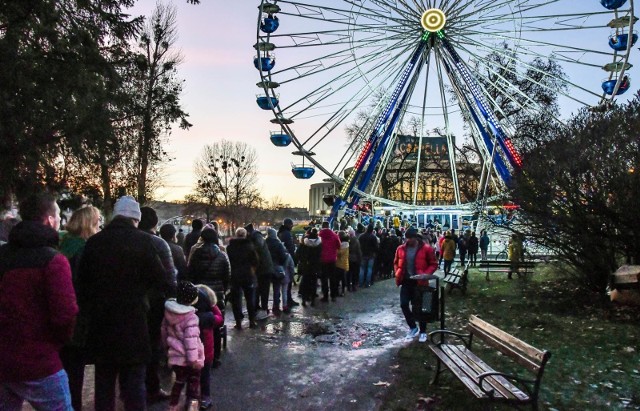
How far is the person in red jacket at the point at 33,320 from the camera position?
307cm

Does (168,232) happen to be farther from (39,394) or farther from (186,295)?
(39,394)

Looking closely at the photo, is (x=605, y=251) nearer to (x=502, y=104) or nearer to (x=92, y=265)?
(x=92, y=265)

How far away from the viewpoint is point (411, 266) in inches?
334

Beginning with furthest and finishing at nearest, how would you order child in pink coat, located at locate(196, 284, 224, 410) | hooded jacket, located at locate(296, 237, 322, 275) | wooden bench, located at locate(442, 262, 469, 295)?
1. wooden bench, located at locate(442, 262, 469, 295)
2. hooded jacket, located at locate(296, 237, 322, 275)
3. child in pink coat, located at locate(196, 284, 224, 410)

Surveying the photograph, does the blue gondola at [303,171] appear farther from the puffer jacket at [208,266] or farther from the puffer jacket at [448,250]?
the puffer jacket at [208,266]

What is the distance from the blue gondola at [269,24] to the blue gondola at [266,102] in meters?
2.67

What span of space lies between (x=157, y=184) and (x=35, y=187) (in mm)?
23522

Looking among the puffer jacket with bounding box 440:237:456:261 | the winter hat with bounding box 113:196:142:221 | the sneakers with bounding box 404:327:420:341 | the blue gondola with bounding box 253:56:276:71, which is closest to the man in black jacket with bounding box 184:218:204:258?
the sneakers with bounding box 404:327:420:341

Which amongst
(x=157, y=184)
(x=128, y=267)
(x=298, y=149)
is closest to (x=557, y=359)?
(x=128, y=267)

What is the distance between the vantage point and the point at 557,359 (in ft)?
22.7

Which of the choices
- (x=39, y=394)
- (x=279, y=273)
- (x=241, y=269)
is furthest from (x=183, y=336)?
(x=279, y=273)

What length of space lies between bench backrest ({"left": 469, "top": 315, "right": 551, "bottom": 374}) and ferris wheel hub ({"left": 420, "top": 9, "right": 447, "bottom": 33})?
746 inches

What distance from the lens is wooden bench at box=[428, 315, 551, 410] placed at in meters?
4.36

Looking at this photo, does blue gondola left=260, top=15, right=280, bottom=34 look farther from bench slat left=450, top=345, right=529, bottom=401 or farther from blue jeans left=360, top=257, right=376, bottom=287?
bench slat left=450, top=345, right=529, bottom=401
